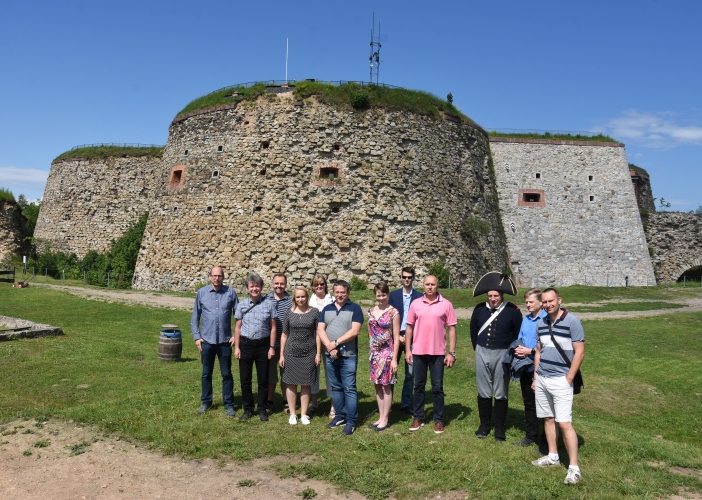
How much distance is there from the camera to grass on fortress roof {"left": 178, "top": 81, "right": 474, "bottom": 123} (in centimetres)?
2467

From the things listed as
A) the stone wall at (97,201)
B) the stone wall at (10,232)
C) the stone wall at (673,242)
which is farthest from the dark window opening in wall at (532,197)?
the stone wall at (10,232)

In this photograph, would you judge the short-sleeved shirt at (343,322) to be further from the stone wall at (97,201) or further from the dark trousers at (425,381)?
the stone wall at (97,201)

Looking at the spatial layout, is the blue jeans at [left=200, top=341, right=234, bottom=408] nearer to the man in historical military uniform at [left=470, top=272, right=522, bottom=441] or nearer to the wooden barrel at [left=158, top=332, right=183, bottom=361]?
the man in historical military uniform at [left=470, top=272, right=522, bottom=441]

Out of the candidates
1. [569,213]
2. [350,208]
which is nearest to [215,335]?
[350,208]

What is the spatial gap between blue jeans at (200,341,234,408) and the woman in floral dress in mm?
2038

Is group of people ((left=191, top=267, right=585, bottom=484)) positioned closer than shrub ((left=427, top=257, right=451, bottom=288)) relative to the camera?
Yes

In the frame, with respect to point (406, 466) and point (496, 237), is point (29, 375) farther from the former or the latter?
point (496, 237)

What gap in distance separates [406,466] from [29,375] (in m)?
7.33

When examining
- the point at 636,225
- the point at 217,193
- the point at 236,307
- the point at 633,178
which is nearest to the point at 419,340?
the point at 236,307

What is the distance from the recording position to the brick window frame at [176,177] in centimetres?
2655

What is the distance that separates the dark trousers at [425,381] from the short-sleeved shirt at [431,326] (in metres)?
0.11

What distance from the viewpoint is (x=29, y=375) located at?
31.5 feet

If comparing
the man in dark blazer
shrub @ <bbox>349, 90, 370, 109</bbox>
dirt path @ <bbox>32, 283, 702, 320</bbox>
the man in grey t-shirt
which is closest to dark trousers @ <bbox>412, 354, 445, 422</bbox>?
the man in dark blazer

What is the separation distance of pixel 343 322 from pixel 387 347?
677mm
